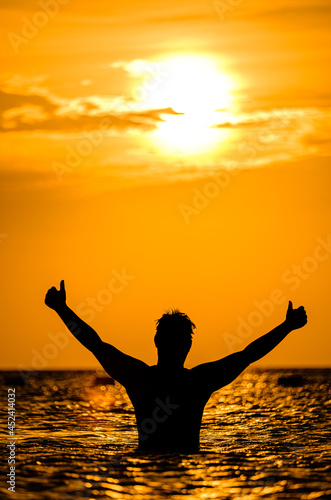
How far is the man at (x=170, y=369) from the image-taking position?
1092cm

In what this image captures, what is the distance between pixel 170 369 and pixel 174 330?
50 cm

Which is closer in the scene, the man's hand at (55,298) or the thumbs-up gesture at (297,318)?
the man's hand at (55,298)

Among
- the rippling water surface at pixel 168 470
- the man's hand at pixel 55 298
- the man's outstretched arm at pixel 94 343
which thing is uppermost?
the man's hand at pixel 55 298

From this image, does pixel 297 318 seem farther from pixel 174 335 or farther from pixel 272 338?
pixel 174 335

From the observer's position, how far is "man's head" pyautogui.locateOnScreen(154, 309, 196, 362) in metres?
11.2

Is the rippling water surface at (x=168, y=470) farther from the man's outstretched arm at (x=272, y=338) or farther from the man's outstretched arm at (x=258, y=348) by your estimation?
the man's outstretched arm at (x=272, y=338)

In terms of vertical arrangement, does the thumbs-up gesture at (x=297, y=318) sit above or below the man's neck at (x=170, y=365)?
above

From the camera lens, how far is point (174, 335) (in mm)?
11195

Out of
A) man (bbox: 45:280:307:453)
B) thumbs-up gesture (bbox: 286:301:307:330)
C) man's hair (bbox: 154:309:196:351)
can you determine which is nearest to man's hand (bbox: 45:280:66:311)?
man (bbox: 45:280:307:453)

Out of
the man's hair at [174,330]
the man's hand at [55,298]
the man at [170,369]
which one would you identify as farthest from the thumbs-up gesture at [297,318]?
the man's hand at [55,298]

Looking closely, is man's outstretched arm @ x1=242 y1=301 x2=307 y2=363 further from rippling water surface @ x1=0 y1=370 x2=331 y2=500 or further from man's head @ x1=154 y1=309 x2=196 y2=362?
rippling water surface @ x1=0 y1=370 x2=331 y2=500

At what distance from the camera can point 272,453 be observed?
15758mm

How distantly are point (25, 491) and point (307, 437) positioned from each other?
10.1 m

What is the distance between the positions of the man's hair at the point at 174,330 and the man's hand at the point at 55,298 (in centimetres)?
121
